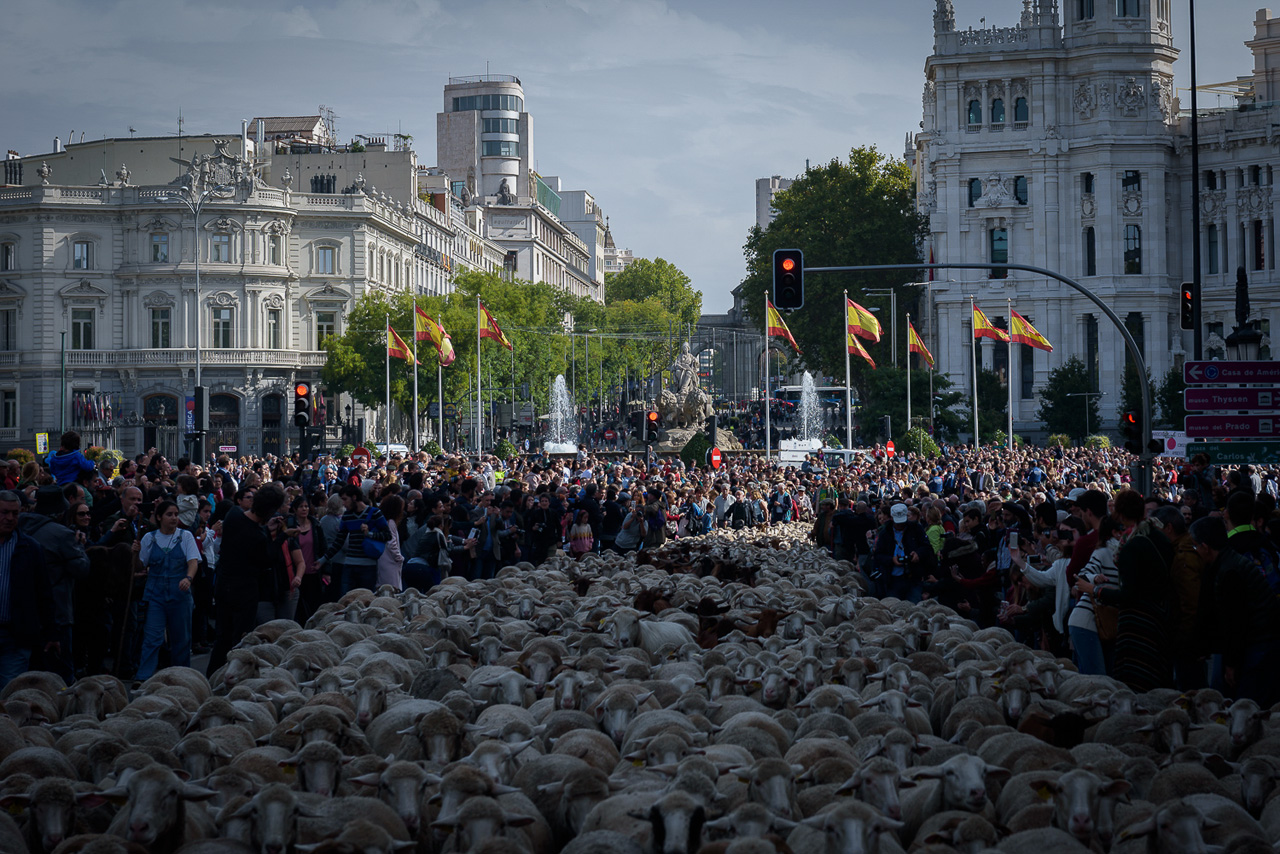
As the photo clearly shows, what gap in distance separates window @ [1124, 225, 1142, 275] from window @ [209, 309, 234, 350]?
45241mm

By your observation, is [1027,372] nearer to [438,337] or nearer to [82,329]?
[438,337]

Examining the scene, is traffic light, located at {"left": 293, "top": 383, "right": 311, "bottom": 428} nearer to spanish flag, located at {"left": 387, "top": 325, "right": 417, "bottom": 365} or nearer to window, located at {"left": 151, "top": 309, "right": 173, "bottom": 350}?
spanish flag, located at {"left": 387, "top": 325, "right": 417, "bottom": 365}

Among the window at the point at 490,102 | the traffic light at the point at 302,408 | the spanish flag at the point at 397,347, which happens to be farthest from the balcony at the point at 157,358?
the window at the point at 490,102

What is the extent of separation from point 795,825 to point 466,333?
63.8 metres

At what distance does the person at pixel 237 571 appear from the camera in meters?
12.8

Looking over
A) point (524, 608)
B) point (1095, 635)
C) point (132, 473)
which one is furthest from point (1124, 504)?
point (132, 473)

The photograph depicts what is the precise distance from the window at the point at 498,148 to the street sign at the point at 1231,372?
122 metres

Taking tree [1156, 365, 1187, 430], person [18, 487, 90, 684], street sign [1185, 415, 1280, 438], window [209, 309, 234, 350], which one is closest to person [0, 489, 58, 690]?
person [18, 487, 90, 684]

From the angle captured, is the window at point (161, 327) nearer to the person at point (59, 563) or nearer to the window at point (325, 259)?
the window at point (325, 259)

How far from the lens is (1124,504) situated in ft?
33.0

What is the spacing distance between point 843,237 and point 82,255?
1571 inches

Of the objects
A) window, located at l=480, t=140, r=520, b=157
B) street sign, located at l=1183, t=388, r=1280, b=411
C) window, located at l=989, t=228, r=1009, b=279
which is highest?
window, located at l=480, t=140, r=520, b=157

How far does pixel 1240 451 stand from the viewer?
15.9 meters

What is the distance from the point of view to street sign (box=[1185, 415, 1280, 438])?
16.0m
